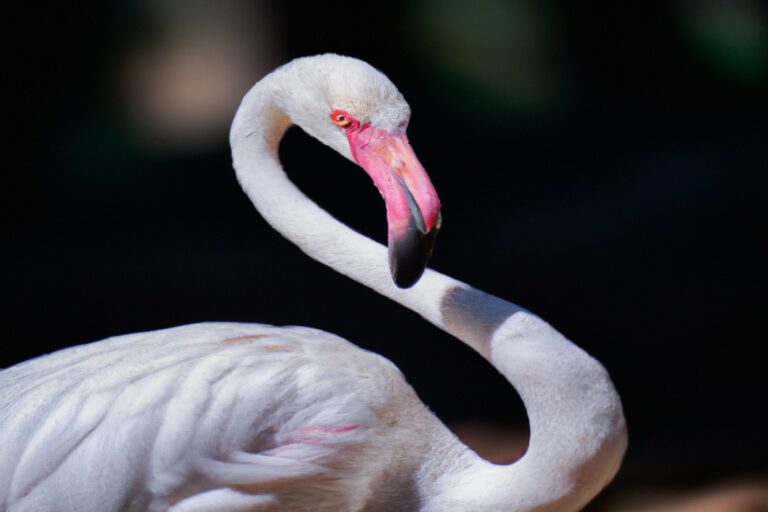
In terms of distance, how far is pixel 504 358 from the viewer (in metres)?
1.72

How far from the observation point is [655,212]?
3.12 m

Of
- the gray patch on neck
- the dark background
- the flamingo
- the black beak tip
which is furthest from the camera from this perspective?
the dark background

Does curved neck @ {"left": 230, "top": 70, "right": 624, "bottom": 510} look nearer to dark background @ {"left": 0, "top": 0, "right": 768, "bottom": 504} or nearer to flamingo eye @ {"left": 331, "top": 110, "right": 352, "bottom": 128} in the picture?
flamingo eye @ {"left": 331, "top": 110, "right": 352, "bottom": 128}

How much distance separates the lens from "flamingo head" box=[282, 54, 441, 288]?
152 cm

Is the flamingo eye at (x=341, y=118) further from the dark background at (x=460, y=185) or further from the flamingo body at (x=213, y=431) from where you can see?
the dark background at (x=460, y=185)

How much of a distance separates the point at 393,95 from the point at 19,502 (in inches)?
34.8

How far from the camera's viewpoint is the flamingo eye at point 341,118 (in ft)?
5.49

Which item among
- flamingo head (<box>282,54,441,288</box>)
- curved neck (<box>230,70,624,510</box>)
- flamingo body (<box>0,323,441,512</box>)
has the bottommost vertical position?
flamingo body (<box>0,323,441,512</box>)

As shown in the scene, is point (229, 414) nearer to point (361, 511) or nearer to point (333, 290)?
point (361, 511)

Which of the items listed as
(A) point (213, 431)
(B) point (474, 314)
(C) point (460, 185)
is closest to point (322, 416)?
(A) point (213, 431)

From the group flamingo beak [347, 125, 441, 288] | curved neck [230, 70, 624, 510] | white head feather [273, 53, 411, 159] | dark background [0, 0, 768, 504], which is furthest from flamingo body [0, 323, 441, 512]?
dark background [0, 0, 768, 504]

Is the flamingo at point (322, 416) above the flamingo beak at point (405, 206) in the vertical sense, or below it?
below

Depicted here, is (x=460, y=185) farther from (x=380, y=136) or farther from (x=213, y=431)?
(x=213, y=431)

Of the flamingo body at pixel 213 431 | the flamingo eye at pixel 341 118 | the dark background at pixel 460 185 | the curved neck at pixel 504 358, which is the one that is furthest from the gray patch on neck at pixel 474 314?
the dark background at pixel 460 185
